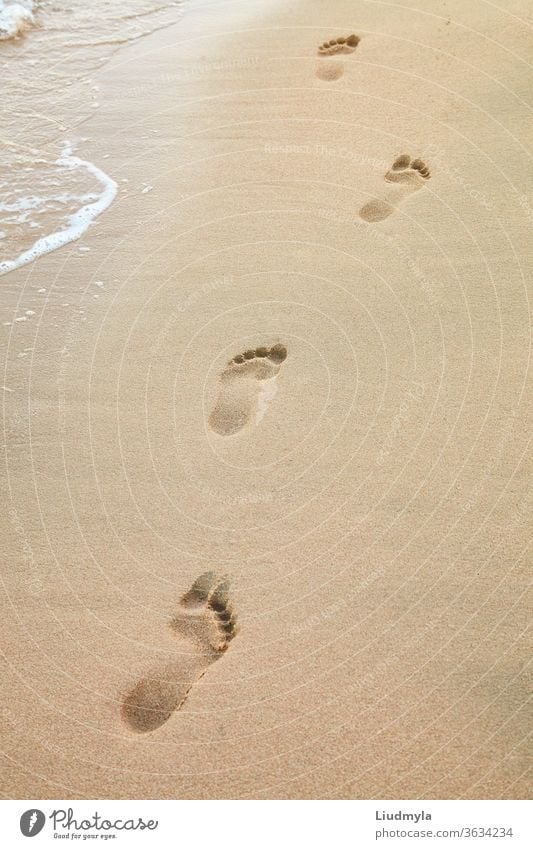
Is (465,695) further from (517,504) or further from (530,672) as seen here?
(517,504)

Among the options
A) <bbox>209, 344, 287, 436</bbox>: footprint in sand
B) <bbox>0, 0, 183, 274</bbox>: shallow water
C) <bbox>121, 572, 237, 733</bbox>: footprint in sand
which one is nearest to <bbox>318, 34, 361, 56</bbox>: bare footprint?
<bbox>0, 0, 183, 274</bbox>: shallow water

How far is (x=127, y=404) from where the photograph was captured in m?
3.99

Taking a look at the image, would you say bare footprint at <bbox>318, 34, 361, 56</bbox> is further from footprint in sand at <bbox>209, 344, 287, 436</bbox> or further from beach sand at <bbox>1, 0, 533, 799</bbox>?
footprint in sand at <bbox>209, 344, 287, 436</bbox>

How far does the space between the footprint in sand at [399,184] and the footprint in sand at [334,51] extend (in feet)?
3.30

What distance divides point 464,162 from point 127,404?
248 centimetres

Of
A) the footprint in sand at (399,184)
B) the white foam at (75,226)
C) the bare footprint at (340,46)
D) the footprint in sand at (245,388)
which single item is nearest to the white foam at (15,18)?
the white foam at (75,226)

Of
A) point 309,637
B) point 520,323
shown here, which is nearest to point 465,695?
point 309,637

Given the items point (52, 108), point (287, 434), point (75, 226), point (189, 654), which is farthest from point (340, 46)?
point (189, 654)

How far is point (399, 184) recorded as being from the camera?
471 cm

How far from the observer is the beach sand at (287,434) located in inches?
116

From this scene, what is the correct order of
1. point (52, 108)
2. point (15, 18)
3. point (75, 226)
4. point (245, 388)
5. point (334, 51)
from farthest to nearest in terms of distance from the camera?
point (15, 18)
point (52, 108)
point (334, 51)
point (75, 226)
point (245, 388)

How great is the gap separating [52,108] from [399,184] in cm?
269

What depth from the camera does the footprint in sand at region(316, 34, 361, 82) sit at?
538 cm

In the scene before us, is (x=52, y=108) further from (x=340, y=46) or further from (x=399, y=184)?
(x=399, y=184)
